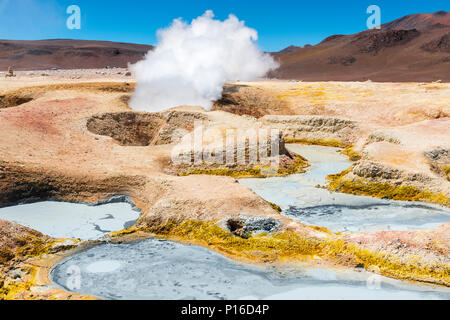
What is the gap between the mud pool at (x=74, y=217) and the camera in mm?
14387

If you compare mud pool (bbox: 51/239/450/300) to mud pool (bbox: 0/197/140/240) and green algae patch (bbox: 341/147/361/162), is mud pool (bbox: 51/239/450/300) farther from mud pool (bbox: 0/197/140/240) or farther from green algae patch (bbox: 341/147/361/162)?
green algae patch (bbox: 341/147/361/162)

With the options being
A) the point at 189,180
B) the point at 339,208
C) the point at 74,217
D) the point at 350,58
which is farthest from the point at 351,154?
the point at 350,58

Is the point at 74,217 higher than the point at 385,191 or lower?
lower

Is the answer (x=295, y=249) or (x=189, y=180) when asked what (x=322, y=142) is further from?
(x=295, y=249)

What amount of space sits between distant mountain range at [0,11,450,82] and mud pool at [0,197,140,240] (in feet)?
346

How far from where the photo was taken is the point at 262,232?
43.2ft

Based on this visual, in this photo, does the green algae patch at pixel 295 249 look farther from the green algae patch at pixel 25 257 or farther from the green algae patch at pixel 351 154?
the green algae patch at pixel 351 154

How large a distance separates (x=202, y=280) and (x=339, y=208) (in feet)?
26.8

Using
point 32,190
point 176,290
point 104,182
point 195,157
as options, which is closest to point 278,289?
point 176,290

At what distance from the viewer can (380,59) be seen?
13788 centimetres

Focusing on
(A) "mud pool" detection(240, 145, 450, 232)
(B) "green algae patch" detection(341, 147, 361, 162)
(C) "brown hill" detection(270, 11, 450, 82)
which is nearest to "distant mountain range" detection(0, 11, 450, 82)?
(C) "brown hill" detection(270, 11, 450, 82)

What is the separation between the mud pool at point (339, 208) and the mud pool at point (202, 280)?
162 inches

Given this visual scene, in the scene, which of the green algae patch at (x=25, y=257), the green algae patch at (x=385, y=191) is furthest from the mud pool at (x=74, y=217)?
the green algae patch at (x=385, y=191)

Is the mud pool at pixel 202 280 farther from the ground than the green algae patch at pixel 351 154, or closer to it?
closer to it
